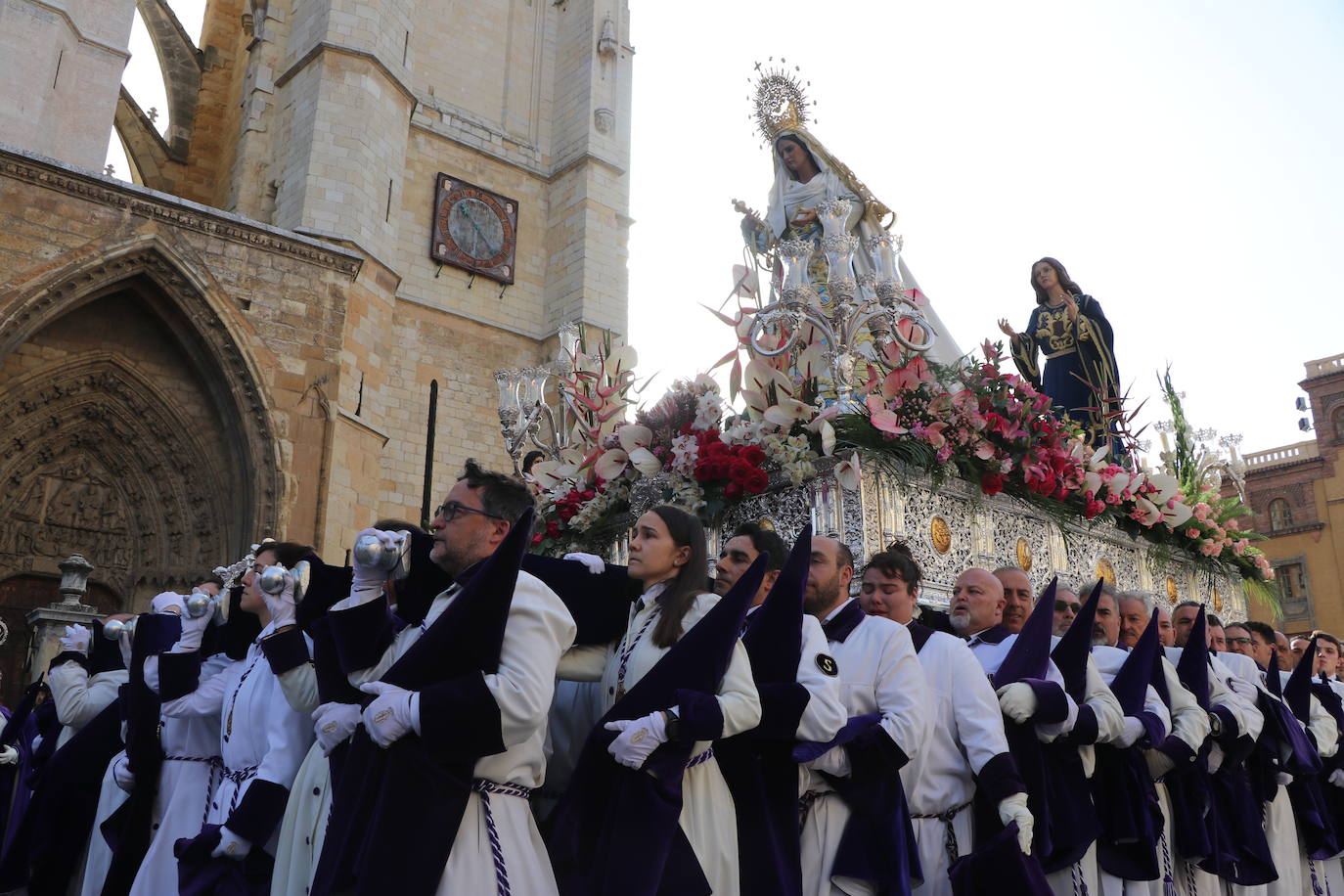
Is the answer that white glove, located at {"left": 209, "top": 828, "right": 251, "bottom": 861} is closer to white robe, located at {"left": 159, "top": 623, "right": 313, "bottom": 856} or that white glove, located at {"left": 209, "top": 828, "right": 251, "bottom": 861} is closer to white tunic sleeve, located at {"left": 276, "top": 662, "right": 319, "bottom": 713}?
white robe, located at {"left": 159, "top": 623, "right": 313, "bottom": 856}

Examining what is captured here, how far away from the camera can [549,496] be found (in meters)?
7.03

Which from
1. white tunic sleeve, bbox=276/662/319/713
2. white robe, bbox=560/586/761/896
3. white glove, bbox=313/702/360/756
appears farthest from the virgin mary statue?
white glove, bbox=313/702/360/756

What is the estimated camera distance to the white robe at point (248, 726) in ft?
11.8

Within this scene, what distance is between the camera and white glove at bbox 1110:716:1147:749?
14.3 feet

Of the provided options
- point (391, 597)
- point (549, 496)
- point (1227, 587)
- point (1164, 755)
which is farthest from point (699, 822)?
point (1227, 587)

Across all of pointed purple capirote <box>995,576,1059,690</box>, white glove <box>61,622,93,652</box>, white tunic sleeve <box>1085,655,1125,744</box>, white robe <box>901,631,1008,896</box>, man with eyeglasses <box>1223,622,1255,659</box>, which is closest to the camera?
white robe <box>901,631,1008,896</box>

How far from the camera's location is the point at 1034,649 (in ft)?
13.6

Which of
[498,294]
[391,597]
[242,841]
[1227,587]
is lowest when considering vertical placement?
[242,841]

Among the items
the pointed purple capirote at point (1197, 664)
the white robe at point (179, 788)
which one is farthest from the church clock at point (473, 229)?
the pointed purple capirote at point (1197, 664)

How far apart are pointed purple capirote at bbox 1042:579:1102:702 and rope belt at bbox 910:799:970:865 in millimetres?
786

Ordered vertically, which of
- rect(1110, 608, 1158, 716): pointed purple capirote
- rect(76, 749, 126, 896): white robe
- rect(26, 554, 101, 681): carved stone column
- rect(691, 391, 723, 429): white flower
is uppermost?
rect(691, 391, 723, 429): white flower

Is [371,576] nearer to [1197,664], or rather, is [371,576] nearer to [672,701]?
[672,701]

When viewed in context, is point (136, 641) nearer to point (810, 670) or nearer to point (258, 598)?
point (258, 598)

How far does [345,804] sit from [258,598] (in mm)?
1511
